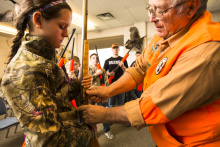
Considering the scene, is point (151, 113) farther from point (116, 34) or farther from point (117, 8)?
point (116, 34)

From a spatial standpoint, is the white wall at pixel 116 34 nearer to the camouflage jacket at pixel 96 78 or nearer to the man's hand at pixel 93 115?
the camouflage jacket at pixel 96 78

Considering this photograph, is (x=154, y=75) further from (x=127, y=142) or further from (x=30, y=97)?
(x=127, y=142)

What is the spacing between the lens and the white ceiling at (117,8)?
3.65 metres

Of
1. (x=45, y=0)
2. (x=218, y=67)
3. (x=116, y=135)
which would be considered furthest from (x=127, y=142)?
(x=45, y=0)

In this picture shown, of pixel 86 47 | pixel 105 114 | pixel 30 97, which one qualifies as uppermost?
pixel 86 47

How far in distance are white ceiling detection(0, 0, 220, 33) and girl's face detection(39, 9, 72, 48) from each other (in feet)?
11.0

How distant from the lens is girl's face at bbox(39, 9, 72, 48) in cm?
64

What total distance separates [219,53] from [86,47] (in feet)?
2.26

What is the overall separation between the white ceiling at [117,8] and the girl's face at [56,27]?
3348 mm

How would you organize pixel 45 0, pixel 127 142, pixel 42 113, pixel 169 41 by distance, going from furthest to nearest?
pixel 127 142
pixel 169 41
pixel 45 0
pixel 42 113

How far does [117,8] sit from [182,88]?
13.3 feet

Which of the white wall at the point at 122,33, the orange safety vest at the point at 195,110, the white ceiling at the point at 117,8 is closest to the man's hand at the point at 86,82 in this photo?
the orange safety vest at the point at 195,110

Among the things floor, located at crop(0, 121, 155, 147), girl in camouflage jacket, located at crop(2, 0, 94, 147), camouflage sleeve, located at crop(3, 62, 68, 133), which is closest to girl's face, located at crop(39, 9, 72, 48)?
girl in camouflage jacket, located at crop(2, 0, 94, 147)

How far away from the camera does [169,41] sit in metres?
0.75
